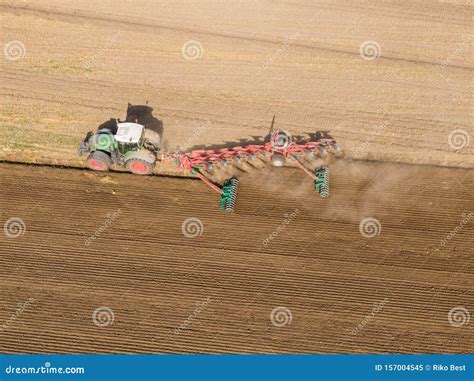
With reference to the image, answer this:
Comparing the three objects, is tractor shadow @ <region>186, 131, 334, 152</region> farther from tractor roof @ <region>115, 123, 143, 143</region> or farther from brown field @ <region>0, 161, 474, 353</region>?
tractor roof @ <region>115, 123, 143, 143</region>

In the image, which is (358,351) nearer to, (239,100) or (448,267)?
(448,267)

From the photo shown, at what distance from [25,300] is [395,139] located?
1167 cm

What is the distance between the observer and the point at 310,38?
54.3 feet

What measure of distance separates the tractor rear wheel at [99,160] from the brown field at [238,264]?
A: 18.0 inches

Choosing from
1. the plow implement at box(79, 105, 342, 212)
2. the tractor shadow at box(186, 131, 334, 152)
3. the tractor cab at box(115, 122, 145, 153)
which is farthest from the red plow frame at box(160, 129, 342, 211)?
the tractor cab at box(115, 122, 145, 153)

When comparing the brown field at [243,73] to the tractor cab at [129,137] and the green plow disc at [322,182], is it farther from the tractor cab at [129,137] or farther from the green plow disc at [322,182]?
the tractor cab at [129,137]

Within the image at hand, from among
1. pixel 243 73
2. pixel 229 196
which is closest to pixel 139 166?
pixel 229 196

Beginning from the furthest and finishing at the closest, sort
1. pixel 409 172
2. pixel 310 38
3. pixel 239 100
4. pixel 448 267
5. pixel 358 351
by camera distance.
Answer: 1. pixel 310 38
2. pixel 239 100
3. pixel 409 172
4. pixel 448 267
5. pixel 358 351

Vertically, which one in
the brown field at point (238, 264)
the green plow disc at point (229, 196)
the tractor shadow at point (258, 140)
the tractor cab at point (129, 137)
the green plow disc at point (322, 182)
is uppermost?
the tractor shadow at point (258, 140)

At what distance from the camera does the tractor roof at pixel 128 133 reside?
12602mm

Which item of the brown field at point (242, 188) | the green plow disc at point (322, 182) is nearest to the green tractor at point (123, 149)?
the brown field at point (242, 188)

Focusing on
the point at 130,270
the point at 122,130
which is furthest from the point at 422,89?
the point at 130,270

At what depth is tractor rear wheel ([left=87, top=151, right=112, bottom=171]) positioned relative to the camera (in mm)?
12720

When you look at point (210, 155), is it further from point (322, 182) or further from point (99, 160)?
point (322, 182)
